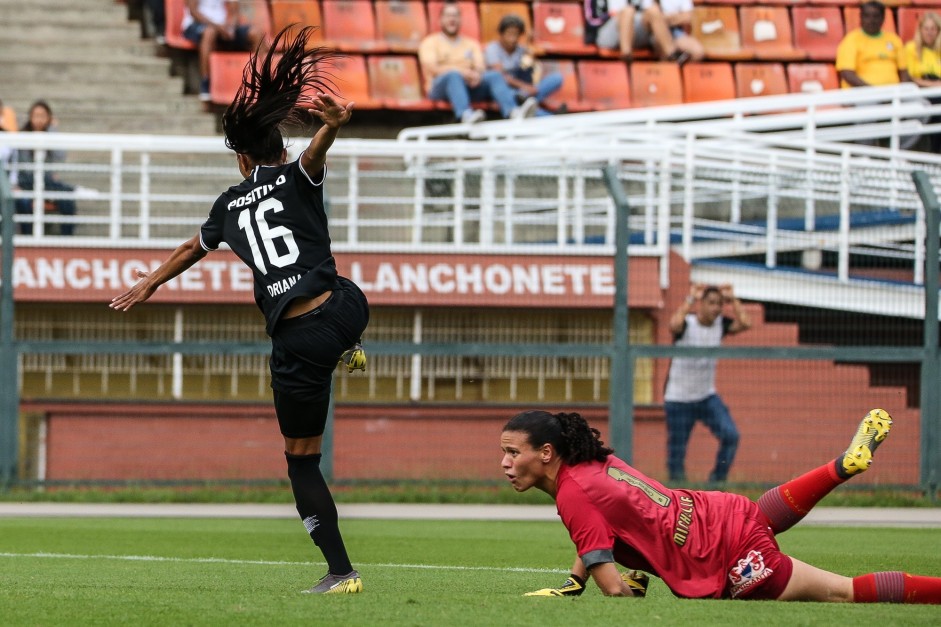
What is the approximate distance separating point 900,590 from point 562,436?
149 cm

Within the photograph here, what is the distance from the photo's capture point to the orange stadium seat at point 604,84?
21516 mm

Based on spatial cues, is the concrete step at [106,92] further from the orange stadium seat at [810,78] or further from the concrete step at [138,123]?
the orange stadium seat at [810,78]

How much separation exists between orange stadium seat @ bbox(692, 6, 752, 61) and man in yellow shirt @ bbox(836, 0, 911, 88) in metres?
2.18

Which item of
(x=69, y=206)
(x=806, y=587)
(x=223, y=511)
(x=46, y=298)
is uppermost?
(x=69, y=206)

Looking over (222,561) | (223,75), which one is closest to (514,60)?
(223,75)

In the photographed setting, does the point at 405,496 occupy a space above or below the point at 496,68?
below

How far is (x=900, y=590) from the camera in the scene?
611cm

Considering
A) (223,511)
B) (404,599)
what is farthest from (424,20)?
(404,599)

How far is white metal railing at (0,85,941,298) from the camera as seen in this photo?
49.7 ft

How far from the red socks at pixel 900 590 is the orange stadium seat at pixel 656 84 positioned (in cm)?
1596

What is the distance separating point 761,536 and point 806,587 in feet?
0.92

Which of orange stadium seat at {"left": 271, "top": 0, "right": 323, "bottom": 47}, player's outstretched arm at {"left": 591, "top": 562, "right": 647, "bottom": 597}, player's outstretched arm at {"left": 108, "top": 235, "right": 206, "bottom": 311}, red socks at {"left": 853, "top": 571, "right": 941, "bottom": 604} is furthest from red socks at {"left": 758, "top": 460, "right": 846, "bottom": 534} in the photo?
orange stadium seat at {"left": 271, "top": 0, "right": 323, "bottom": 47}

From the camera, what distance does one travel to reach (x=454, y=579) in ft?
25.9

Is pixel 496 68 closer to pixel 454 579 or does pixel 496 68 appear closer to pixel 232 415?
pixel 232 415
